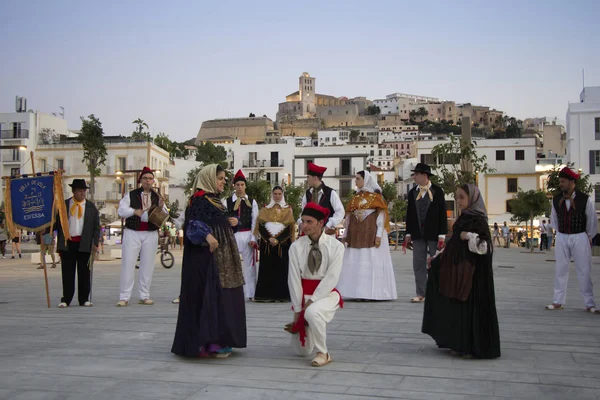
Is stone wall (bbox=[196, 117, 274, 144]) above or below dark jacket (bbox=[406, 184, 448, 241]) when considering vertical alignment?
above

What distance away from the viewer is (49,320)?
27.1 feet

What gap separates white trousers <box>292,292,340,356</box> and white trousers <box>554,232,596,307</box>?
4.28 metres

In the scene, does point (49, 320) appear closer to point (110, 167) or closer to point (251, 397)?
point (251, 397)

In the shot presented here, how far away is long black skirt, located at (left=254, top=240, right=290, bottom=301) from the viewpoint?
33.1 feet

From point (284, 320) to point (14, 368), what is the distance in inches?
133

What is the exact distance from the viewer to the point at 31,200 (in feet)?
33.2

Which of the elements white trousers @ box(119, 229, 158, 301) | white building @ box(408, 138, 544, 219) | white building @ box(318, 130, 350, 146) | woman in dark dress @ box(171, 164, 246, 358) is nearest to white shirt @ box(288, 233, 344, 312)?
woman in dark dress @ box(171, 164, 246, 358)

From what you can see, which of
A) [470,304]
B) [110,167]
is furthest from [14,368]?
[110,167]

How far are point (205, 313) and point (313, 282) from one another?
0.94 meters

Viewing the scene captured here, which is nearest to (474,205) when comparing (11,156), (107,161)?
(107,161)

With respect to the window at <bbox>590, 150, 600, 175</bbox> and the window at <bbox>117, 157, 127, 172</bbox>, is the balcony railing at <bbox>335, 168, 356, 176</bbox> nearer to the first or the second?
the window at <bbox>117, 157, 127, 172</bbox>

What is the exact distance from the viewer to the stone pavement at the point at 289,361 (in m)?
4.66

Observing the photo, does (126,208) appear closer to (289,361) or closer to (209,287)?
(209,287)

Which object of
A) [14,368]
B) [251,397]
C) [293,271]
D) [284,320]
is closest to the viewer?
[251,397]
